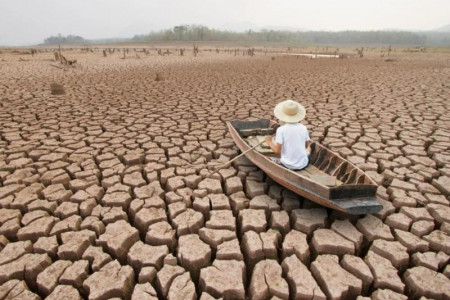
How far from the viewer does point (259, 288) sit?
76.4 inches

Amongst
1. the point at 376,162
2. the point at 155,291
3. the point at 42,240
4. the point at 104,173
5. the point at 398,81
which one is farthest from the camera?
the point at 398,81

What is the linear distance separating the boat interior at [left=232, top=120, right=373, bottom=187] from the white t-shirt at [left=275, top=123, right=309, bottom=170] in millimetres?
140

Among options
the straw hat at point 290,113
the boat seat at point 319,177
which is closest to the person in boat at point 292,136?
the straw hat at point 290,113

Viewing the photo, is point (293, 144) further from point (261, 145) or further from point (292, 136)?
point (261, 145)

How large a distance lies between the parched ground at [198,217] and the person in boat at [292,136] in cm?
37

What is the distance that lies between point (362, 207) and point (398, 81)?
964 centimetres

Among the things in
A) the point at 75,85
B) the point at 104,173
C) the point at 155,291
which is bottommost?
the point at 155,291

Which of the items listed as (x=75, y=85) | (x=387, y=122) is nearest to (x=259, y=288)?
(x=387, y=122)

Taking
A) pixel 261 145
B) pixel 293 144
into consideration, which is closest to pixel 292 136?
pixel 293 144

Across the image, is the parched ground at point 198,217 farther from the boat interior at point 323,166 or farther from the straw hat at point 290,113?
the straw hat at point 290,113

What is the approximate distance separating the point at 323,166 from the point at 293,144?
0.54 meters

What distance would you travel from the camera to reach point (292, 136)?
9.91 ft

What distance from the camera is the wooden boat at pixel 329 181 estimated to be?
2.35 meters

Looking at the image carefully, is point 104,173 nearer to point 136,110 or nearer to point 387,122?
point 136,110
